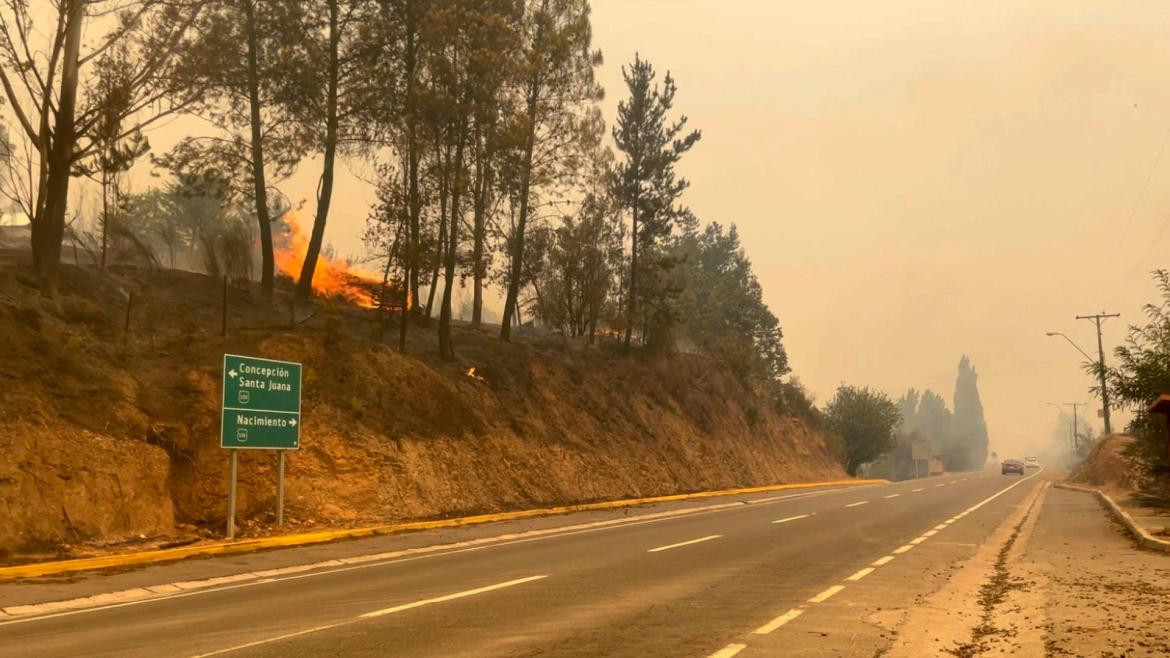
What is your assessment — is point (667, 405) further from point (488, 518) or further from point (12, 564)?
point (12, 564)

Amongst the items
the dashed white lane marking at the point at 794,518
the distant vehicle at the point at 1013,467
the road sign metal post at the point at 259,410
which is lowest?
the distant vehicle at the point at 1013,467

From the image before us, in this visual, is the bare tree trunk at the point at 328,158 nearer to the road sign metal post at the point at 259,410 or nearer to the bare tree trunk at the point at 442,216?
the bare tree trunk at the point at 442,216

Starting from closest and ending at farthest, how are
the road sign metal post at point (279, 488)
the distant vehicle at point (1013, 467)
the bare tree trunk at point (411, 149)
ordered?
the road sign metal post at point (279, 488) < the bare tree trunk at point (411, 149) < the distant vehicle at point (1013, 467)

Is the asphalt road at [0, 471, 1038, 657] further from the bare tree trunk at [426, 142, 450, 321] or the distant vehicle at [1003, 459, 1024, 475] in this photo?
the distant vehicle at [1003, 459, 1024, 475]

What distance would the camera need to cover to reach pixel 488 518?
2455cm

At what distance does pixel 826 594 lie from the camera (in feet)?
37.1

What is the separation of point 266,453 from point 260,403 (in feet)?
8.88

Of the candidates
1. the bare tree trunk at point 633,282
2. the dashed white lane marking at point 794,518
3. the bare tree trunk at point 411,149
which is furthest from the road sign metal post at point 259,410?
the bare tree trunk at point 633,282

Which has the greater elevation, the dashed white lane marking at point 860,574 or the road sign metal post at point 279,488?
the road sign metal post at point 279,488

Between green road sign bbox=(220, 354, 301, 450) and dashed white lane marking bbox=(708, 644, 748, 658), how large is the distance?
13.4m

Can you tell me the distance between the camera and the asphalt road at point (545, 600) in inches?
329

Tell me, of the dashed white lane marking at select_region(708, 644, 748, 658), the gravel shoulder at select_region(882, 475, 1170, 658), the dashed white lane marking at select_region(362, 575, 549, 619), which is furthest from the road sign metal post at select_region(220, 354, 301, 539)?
the gravel shoulder at select_region(882, 475, 1170, 658)

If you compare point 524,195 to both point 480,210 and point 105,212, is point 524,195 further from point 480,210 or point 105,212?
point 105,212

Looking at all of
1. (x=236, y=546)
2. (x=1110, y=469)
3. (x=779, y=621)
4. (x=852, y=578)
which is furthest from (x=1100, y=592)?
(x=1110, y=469)
